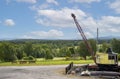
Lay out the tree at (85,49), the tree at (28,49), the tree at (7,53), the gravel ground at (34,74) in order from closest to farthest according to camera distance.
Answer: the gravel ground at (34,74), the tree at (7,53), the tree at (85,49), the tree at (28,49)

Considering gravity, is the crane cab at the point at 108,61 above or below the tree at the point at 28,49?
below

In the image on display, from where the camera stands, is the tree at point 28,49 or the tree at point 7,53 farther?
the tree at point 28,49

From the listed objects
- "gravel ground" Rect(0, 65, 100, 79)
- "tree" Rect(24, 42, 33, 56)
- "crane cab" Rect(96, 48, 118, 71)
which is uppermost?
"tree" Rect(24, 42, 33, 56)

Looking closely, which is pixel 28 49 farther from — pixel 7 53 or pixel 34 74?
pixel 34 74

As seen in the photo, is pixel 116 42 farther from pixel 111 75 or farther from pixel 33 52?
pixel 111 75

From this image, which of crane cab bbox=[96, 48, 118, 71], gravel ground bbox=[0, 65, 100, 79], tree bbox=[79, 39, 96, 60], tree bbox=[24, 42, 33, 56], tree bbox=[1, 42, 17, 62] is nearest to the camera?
gravel ground bbox=[0, 65, 100, 79]

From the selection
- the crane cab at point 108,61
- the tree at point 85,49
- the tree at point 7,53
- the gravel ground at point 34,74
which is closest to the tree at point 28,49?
the tree at point 85,49

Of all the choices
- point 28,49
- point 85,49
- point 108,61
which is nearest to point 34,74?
point 108,61

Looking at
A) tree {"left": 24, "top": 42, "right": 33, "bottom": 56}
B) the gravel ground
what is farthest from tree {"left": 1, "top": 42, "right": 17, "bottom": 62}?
the gravel ground

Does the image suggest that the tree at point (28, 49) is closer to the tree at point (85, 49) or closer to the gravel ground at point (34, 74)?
the tree at point (85, 49)

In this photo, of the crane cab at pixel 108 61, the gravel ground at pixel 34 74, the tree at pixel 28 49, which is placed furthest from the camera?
the tree at pixel 28 49

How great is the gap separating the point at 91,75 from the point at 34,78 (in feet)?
28.2

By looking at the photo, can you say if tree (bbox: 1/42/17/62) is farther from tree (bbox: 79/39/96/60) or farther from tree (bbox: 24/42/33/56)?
tree (bbox: 24/42/33/56)

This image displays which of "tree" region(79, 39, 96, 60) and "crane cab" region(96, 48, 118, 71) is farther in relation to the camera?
"tree" region(79, 39, 96, 60)
